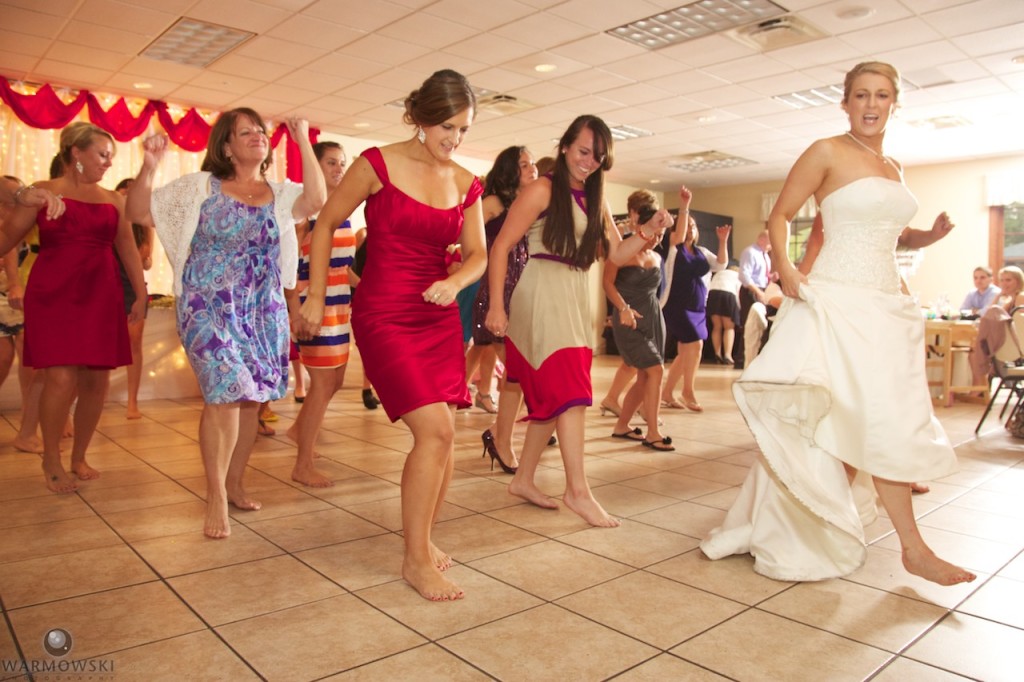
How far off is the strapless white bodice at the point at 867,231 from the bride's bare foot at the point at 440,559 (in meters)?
1.49

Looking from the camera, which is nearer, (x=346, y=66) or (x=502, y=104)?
(x=346, y=66)

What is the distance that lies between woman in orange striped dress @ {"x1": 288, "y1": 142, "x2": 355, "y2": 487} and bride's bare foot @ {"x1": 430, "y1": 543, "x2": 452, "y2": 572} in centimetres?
121

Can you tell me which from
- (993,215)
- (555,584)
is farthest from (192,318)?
(993,215)

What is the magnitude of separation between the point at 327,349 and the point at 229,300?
930mm

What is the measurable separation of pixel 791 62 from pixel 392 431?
5.10 m

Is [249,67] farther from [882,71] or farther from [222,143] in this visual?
[882,71]

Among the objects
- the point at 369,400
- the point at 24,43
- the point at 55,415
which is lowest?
the point at 369,400

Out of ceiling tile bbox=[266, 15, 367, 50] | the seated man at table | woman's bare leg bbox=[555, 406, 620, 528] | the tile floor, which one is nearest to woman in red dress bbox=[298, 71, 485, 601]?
the tile floor

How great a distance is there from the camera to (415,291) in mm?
2318

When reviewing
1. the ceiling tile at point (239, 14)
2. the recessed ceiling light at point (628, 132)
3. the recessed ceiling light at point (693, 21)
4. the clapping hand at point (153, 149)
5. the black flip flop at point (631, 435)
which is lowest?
the black flip flop at point (631, 435)

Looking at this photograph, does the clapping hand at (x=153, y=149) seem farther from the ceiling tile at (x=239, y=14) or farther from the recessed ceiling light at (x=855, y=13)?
the recessed ceiling light at (x=855, y=13)

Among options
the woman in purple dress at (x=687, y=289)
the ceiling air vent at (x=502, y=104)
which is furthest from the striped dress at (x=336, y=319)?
the ceiling air vent at (x=502, y=104)

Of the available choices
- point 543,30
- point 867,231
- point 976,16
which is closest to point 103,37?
point 543,30

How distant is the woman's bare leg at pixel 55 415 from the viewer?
3.33 meters
